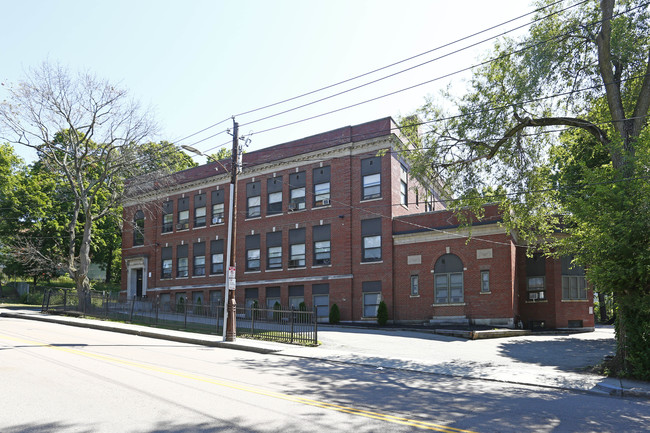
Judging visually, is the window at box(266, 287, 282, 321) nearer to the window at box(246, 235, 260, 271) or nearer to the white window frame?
the window at box(246, 235, 260, 271)

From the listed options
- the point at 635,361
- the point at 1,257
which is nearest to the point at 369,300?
the point at 635,361

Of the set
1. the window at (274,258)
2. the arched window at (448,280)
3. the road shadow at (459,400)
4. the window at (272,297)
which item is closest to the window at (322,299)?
the window at (272,297)

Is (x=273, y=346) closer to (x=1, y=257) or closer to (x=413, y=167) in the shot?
(x=413, y=167)

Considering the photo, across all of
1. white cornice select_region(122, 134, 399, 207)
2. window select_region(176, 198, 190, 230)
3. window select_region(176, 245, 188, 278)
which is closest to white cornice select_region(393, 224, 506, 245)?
white cornice select_region(122, 134, 399, 207)

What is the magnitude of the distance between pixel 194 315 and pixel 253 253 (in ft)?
39.9

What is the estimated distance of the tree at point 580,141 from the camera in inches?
508

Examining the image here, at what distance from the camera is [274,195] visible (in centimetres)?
3628

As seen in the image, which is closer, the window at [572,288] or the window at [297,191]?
the window at [572,288]

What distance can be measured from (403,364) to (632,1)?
14070 millimetres

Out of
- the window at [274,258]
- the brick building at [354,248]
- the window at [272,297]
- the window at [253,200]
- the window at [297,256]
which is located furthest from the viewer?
the window at [253,200]

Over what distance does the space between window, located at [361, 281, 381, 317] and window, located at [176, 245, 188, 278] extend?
16504mm

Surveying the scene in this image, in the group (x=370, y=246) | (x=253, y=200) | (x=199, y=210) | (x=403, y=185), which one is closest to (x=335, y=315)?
(x=370, y=246)

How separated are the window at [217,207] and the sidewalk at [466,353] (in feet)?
46.3

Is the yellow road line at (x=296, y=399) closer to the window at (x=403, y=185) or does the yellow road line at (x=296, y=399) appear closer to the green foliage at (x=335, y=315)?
the green foliage at (x=335, y=315)
